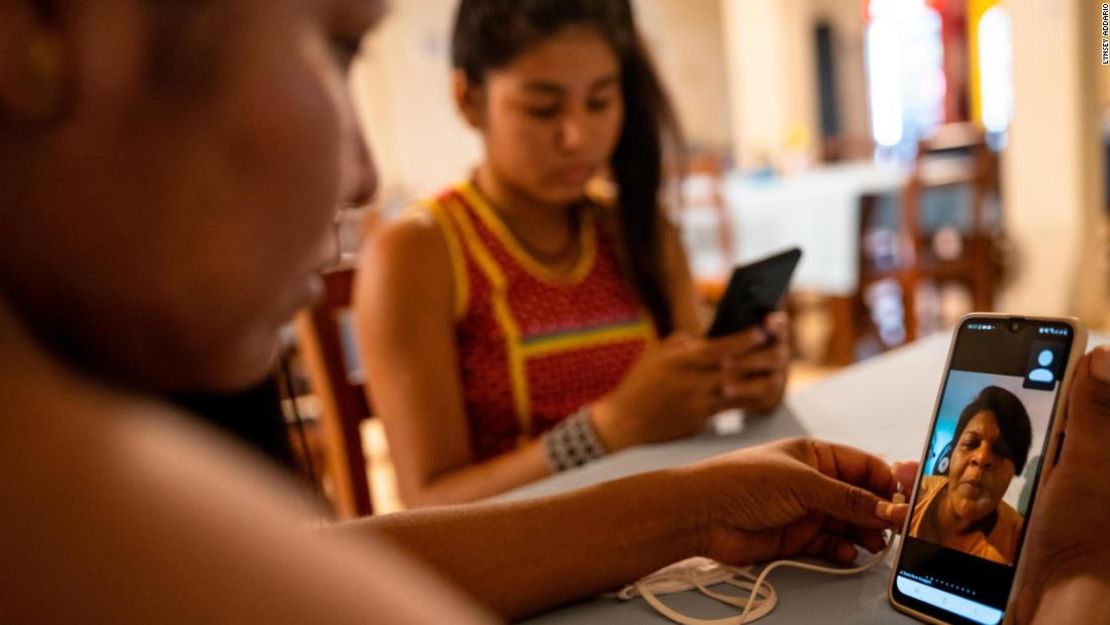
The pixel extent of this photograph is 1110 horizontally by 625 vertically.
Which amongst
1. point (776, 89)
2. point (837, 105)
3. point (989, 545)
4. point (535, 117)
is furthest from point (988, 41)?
point (989, 545)

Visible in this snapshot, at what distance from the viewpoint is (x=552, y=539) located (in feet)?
1.90

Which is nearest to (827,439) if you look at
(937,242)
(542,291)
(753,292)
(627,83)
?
(753,292)

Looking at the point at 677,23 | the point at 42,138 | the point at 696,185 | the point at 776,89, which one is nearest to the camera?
the point at 42,138

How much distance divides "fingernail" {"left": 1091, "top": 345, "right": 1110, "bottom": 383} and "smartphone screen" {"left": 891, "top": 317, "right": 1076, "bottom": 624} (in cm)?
3

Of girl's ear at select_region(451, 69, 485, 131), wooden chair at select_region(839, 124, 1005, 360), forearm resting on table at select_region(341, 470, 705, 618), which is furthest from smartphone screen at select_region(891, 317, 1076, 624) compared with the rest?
Answer: wooden chair at select_region(839, 124, 1005, 360)

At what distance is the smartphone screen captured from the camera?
0.49 m

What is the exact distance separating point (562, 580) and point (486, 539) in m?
0.06

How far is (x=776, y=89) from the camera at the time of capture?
226 inches

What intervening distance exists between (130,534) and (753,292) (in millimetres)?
784

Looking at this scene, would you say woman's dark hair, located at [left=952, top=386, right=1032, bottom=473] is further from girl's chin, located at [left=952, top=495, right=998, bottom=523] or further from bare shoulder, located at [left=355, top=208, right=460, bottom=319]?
bare shoulder, located at [left=355, top=208, right=460, bottom=319]

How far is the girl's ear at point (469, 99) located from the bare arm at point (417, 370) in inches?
7.8

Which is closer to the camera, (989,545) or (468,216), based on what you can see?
(989,545)

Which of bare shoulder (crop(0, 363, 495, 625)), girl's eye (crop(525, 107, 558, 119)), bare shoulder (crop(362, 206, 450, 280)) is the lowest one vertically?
bare shoulder (crop(0, 363, 495, 625))

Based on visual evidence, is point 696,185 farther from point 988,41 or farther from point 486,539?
point 988,41
